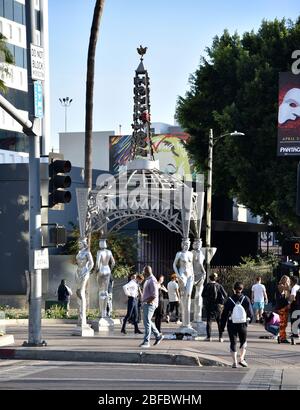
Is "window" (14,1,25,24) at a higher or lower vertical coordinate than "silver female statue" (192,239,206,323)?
higher

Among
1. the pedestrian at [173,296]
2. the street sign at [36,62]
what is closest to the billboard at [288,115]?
the pedestrian at [173,296]

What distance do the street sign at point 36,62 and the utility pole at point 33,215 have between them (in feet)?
0.24

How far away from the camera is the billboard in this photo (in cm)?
4222

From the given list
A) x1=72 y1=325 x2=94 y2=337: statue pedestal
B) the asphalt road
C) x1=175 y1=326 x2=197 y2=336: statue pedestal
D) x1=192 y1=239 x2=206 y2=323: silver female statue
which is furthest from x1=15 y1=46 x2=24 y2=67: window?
the asphalt road

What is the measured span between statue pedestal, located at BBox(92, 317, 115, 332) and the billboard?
17.4m

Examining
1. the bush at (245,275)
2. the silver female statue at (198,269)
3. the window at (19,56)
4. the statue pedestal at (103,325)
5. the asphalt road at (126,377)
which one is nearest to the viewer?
the asphalt road at (126,377)

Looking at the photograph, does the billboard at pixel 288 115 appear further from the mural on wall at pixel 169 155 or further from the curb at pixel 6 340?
the mural on wall at pixel 169 155

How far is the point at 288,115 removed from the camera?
4306 centimetres

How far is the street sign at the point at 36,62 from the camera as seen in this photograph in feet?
68.2

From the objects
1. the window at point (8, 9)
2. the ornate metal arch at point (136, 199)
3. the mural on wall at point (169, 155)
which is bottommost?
→ the ornate metal arch at point (136, 199)

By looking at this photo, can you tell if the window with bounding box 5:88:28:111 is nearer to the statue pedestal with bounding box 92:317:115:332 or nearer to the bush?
the bush

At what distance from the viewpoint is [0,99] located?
18.8 meters
